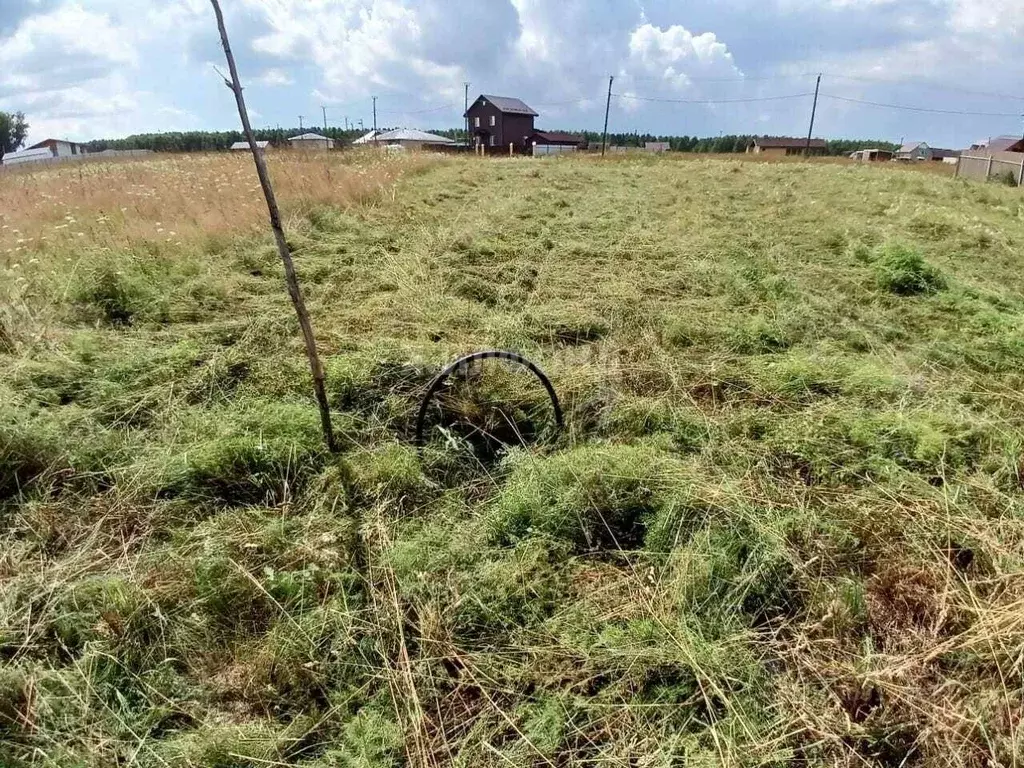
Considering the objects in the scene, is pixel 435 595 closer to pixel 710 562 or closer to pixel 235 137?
pixel 710 562

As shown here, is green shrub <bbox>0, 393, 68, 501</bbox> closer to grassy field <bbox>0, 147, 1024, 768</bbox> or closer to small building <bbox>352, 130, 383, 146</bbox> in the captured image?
grassy field <bbox>0, 147, 1024, 768</bbox>

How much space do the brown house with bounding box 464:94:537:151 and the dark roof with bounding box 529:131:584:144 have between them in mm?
690

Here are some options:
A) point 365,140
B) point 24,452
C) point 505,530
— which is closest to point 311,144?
point 24,452

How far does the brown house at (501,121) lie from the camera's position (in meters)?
47.9

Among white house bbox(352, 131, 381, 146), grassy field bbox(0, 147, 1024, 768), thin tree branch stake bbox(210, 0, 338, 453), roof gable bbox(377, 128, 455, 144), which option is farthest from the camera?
roof gable bbox(377, 128, 455, 144)

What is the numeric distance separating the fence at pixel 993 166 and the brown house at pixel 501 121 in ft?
109

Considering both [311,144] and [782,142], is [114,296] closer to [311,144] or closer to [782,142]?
[311,144]

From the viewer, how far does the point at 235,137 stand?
2457 inches

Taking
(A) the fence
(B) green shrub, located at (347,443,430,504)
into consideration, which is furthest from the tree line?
(B) green shrub, located at (347,443,430,504)

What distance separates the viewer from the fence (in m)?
17.5

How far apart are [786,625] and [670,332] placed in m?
2.89

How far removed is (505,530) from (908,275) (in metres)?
5.50

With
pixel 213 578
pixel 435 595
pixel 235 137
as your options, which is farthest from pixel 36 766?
pixel 235 137

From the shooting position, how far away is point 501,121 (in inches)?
1886
